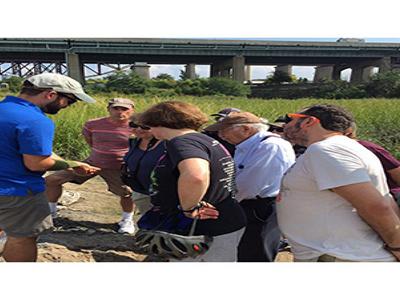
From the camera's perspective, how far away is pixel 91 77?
41.8 metres

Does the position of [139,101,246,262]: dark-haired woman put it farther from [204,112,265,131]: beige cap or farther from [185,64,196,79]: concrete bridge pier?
[185,64,196,79]: concrete bridge pier

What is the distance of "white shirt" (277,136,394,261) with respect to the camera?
155cm

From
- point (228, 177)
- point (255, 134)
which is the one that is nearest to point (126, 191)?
point (255, 134)

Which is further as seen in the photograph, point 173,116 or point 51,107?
point 51,107

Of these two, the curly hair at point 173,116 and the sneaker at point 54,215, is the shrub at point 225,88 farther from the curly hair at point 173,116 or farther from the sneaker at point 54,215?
the curly hair at point 173,116

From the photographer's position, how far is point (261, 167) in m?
2.51

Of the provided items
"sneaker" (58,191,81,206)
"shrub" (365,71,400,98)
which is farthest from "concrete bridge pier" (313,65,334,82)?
"sneaker" (58,191,81,206)

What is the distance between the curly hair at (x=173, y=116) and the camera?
1.91 meters

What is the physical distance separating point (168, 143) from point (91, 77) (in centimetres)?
4278

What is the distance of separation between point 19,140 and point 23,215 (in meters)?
0.54

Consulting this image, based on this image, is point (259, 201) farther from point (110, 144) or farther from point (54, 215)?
point (54, 215)

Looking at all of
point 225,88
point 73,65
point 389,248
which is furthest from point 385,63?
point 389,248

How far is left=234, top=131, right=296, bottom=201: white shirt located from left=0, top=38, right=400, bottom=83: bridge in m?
33.2

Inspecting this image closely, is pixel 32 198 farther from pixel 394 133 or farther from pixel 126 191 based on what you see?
pixel 394 133
